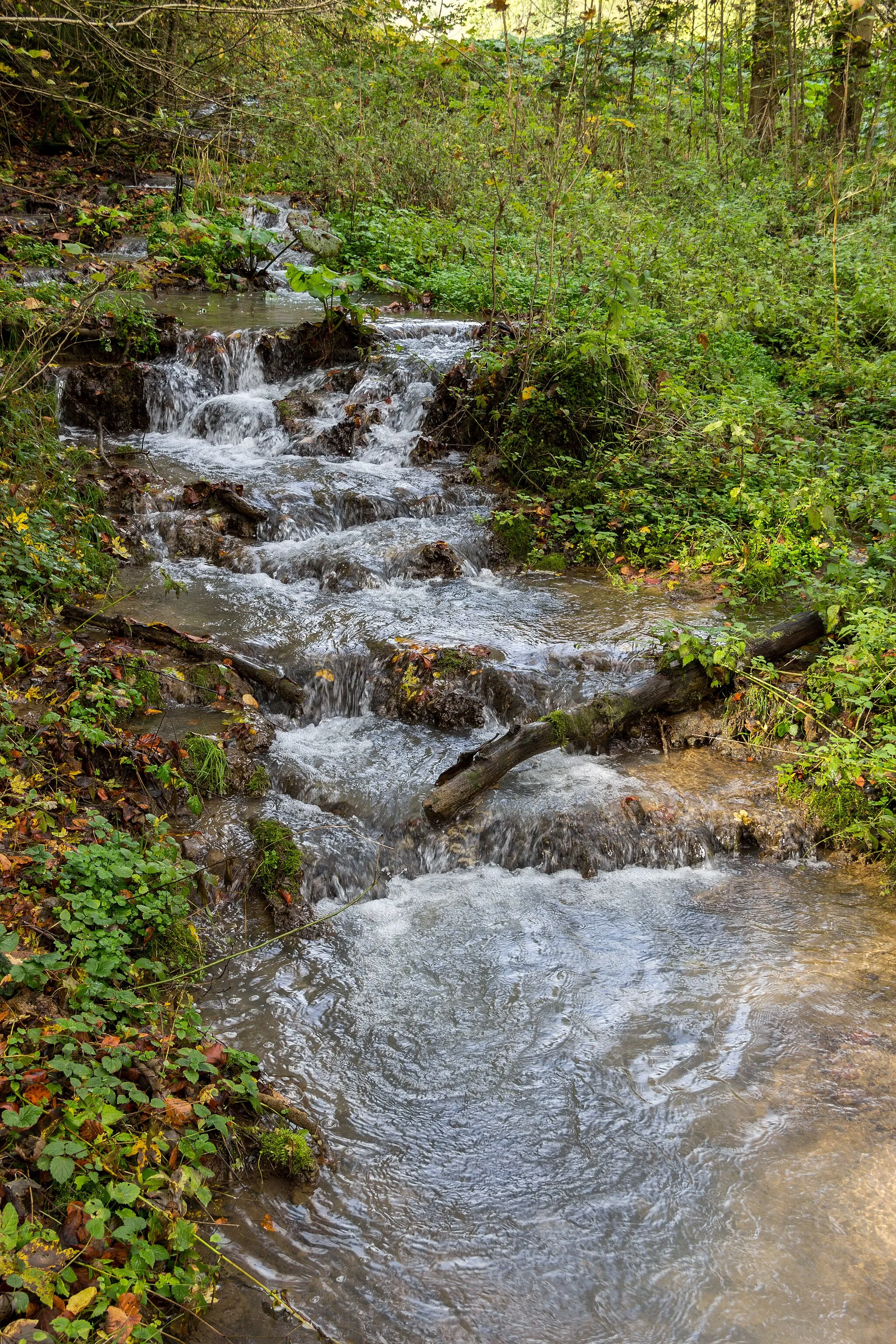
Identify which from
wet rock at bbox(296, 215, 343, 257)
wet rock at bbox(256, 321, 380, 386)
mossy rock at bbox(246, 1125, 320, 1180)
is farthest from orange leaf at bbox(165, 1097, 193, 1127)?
wet rock at bbox(296, 215, 343, 257)

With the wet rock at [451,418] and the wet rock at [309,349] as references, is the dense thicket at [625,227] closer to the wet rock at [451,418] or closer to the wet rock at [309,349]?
the wet rock at [451,418]

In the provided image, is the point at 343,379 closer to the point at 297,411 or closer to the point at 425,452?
the point at 297,411

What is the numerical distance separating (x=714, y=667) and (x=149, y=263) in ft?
32.8

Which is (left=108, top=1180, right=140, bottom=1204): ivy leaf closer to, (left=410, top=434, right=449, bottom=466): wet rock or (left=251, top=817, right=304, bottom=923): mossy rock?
(left=251, top=817, right=304, bottom=923): mossy rock

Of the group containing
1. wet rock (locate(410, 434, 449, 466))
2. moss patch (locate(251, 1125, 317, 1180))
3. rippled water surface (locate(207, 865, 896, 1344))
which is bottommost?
rippled water surface (locate(207, 865, 896, 1344))

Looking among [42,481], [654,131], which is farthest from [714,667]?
[654,131]

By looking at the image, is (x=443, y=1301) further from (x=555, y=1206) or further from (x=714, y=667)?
(x=714, y=667)

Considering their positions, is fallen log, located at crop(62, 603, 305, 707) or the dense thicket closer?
fallen log, located at crop(62, 603, 305, 707)

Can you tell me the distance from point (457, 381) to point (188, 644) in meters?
4.82

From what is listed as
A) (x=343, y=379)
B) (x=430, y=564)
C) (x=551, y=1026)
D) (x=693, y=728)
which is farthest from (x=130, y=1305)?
(x=343, y=379)

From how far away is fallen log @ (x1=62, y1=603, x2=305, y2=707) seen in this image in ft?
18.7

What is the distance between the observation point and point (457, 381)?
30.1 ft

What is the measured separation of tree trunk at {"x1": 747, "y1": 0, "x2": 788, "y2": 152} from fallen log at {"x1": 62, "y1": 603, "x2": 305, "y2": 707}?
14.1m

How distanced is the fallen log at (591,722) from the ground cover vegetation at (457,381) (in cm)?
20
